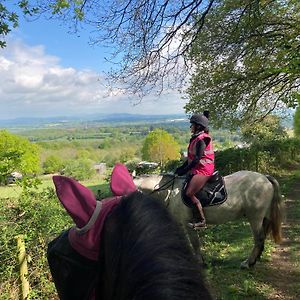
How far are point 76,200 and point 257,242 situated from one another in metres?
4.62

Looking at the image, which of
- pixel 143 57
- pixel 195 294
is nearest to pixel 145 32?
pixel 143 57

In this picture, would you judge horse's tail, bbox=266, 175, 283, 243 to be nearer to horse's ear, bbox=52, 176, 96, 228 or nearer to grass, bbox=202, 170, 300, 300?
grass, bbox=202, 170, 300, 300

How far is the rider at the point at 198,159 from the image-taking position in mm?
4691

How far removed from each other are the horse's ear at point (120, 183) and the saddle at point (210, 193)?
362 centimetres

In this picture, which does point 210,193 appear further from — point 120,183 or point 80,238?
point 80,238

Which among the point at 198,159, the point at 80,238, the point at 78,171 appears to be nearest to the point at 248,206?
the point at 198,159

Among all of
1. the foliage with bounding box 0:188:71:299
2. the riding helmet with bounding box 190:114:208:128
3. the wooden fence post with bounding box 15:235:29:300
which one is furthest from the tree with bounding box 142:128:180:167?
the wooden fence post with bounding box 15:235:29:300

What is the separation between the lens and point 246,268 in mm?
5035

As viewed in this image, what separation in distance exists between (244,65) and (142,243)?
10.6 metres

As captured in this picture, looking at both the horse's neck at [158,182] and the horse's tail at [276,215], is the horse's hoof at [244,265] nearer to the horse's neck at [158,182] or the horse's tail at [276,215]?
the horse's tail at [276,215]

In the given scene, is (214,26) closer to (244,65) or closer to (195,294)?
(244,65)

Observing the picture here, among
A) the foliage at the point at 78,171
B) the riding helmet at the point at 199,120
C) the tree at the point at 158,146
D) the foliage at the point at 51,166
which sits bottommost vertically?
the foliage at the point at 51,166

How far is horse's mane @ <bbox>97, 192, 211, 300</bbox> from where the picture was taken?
79cm

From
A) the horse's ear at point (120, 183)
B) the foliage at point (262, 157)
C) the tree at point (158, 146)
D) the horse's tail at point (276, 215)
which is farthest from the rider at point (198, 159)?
the tree at point (158, 146)
